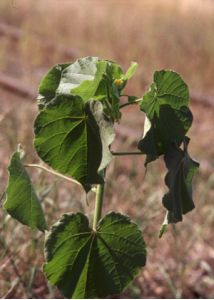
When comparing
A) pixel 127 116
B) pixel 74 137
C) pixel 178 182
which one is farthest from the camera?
pixel 127 116

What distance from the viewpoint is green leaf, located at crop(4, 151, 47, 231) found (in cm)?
171

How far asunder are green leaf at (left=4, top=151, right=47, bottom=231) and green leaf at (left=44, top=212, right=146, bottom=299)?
3.1 inches

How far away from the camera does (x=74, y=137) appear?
5.39ft

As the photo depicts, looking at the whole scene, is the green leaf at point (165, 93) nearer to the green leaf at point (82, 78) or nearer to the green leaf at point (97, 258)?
the green leaf at point (82, 78)

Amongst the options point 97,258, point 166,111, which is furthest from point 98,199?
point 166,111

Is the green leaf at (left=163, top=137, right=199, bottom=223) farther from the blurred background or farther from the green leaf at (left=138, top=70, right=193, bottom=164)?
the blurred background

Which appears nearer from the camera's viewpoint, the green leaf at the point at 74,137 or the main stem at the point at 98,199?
the green leaf at the point at 74,137

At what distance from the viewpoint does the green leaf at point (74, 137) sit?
160 cm

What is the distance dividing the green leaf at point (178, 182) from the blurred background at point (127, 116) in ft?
1.41

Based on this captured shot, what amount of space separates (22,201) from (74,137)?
20 cm

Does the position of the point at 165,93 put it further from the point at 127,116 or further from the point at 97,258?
the point at 127,116

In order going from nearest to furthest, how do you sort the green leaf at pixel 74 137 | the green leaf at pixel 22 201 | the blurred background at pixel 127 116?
the green leaf at pixel 74 137 → the green leaf at pixel 22 201 → the blurred background at pixel 127 116

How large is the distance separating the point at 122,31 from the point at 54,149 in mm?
10019

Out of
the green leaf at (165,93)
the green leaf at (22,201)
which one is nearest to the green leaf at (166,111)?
the green leaf at (165,93)
